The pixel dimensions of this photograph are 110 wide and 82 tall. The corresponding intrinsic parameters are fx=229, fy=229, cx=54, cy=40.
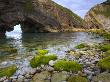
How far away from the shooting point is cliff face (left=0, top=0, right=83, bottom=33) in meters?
83.9

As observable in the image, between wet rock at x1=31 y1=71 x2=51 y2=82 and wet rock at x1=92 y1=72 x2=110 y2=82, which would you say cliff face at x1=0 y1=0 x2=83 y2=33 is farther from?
wet rock at x1=92 y1=72 x2=110 y2=82

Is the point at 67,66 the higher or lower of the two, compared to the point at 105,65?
lower

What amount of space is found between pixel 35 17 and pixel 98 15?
214 ft

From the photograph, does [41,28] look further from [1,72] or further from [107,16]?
[1,72]

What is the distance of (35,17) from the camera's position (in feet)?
308

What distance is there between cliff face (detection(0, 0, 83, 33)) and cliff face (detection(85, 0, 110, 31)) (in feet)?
62.3

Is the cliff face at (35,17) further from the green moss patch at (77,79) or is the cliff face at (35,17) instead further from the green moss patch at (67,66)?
the green moss patch at (77,79)

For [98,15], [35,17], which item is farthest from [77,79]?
[98,15]

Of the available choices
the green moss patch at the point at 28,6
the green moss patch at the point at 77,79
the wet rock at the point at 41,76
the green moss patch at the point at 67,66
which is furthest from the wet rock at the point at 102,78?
the green moss patch at the point at 28,6

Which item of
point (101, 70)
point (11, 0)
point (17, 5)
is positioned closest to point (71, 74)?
point (101, 70)

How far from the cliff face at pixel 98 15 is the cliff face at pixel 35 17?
62.3 ft

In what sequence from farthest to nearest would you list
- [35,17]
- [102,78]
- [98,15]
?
[98,15]
[35,17]
[102,78]

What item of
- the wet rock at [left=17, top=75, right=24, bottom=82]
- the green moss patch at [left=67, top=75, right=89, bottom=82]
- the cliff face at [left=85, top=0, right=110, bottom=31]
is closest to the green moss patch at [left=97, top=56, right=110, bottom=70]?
the green moss patch at [left=67, top=75, right=89, bottom=82]

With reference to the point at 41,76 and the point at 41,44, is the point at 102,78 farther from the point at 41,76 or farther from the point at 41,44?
the point at 41,44
